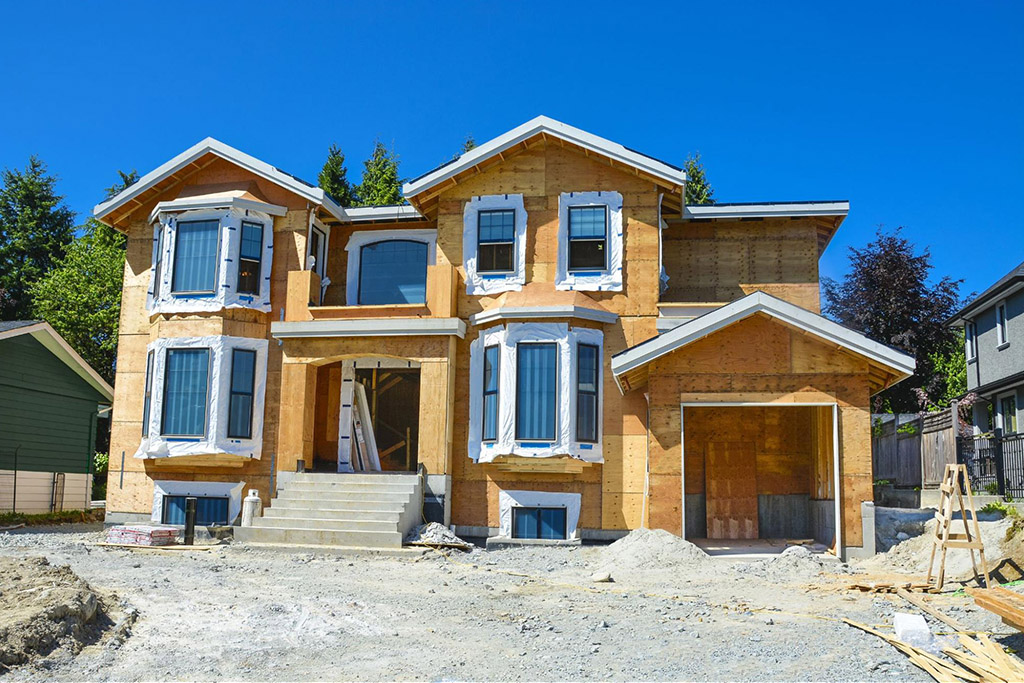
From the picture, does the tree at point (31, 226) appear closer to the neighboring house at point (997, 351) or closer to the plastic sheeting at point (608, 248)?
the plastic sheeting at point (608, 248)

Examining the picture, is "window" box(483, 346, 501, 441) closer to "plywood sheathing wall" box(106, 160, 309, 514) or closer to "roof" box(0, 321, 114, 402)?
"plywood sheathing wall" box(106, 160, 309, 514)

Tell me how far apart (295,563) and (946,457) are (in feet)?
53.0

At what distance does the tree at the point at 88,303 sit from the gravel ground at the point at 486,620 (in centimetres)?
2079

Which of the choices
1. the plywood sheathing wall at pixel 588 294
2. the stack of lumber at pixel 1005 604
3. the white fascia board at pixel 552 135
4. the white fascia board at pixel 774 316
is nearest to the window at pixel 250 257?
the white fascia board at pixel 552 135

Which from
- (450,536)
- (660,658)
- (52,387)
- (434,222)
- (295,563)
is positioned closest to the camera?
(660,658)

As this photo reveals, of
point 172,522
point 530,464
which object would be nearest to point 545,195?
point 530,464

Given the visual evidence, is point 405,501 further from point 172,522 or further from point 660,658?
point 660,658

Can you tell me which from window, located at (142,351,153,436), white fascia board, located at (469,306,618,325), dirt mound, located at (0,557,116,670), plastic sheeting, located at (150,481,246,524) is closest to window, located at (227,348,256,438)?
plastic sheeting, located at (150,481,246,524)

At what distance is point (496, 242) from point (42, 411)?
13.5 meters

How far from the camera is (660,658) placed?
9320mm

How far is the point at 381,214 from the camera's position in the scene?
2184cm

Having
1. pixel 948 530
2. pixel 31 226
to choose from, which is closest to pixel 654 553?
pixel 948 530

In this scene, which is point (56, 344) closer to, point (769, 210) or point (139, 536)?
point (139, 536)

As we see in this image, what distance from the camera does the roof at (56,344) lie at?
22859 millimetres
